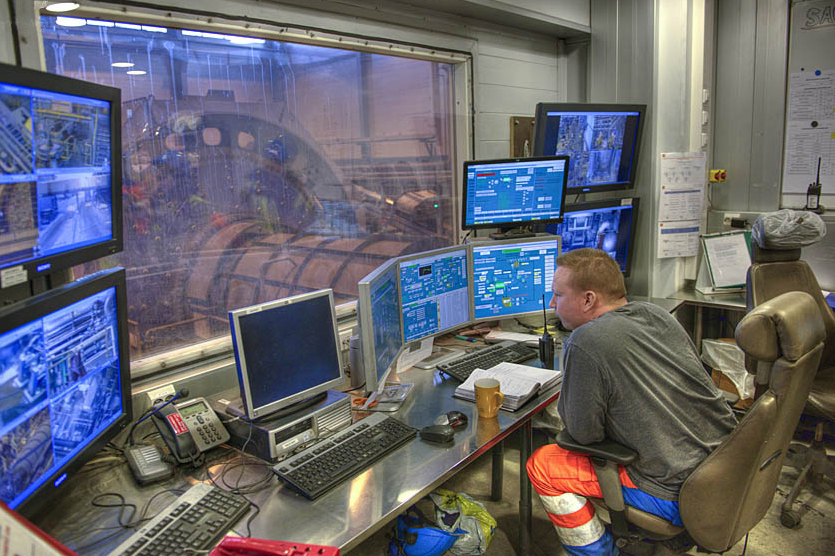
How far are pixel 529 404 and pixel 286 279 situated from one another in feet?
4.02

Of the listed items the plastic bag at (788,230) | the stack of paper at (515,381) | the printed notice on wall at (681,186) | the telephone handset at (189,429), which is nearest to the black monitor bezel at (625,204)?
the printed notice on wall at (681,186)

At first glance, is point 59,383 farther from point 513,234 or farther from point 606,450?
point 513,234

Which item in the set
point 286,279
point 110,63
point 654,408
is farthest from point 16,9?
point 654,408

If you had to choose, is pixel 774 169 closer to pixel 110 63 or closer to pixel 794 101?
pixel 794 101

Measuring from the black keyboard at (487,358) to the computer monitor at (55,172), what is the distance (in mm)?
1305

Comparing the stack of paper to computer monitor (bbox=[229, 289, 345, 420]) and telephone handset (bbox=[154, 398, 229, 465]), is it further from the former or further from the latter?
telephone handset (bbox=[154, 398, 229, 465])

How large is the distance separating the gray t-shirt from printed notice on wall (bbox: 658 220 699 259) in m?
2.06

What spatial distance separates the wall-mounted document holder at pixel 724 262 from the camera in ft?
12.1

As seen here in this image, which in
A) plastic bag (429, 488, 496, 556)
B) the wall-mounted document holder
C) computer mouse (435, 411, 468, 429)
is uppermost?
the wall-mounted document holder

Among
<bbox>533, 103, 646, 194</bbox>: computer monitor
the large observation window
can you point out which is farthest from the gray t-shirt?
<bbox>533, 103, 646, 194</bbox>: computer monitor

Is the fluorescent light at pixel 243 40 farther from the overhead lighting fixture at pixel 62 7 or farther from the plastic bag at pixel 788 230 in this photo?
the plastic bag at pixel 788 230

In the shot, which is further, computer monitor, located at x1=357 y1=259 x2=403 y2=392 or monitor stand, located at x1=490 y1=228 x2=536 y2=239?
monitor stand, located at x1=490 y1=228 x2=536 y2=239

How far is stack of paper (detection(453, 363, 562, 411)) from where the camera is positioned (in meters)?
2.11

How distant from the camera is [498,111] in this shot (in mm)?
3533
